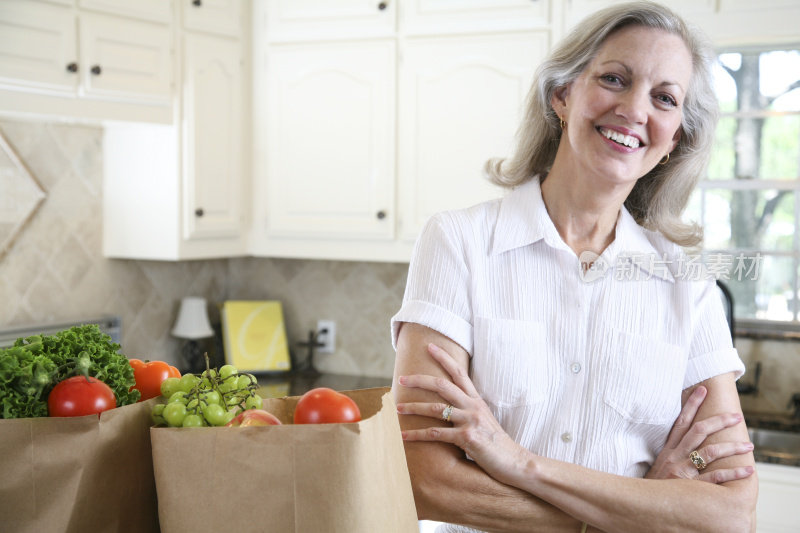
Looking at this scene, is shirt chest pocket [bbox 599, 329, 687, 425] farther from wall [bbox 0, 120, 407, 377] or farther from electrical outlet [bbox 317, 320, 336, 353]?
electrical outlet [bbox 317, 320, 336, 353]

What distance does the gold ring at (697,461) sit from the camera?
126 centimetres

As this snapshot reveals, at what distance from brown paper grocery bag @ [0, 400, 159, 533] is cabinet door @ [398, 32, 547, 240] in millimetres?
2180

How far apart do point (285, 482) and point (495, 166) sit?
93 centimetres

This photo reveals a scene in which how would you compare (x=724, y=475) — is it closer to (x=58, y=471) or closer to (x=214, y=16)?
(x=58, y=471)

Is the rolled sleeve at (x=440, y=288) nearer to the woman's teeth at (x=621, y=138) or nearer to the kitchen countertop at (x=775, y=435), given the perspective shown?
the woman's teeth at (x=621, y=138)

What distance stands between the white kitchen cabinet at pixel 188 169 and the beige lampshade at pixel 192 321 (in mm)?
319

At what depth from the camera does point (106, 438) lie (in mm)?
706

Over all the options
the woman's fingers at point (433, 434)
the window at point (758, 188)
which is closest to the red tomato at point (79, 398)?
the woman's fingers at point (433, 434)

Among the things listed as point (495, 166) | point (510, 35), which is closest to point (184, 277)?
point (510, 35)

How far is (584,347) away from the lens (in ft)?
4.25

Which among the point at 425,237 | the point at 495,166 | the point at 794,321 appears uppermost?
the point at 495,166

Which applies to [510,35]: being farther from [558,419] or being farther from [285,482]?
[285,482]

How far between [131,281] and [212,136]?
65 cm

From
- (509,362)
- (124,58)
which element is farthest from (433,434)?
(124,58)
